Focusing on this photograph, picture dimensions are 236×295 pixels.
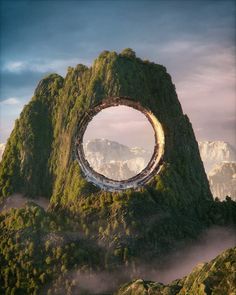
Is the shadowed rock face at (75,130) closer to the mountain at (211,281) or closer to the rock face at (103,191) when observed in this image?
the rock face at (103,191)

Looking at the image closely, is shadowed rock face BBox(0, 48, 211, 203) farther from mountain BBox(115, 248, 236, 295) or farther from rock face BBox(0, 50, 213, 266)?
mountain BBox(115, 248, 236, 295)

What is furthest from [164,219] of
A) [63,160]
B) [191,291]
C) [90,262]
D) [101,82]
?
[191,291]

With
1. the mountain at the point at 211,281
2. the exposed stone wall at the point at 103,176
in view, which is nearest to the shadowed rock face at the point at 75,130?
the exposed stone wall at the point at 103,176

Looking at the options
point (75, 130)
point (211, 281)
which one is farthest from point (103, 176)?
point (211, 281)

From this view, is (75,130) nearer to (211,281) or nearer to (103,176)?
(103,176)

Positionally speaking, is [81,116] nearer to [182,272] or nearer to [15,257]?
[15,257]

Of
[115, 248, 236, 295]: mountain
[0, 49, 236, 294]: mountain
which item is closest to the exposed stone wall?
[0, 49, 236, 294]: mountain
